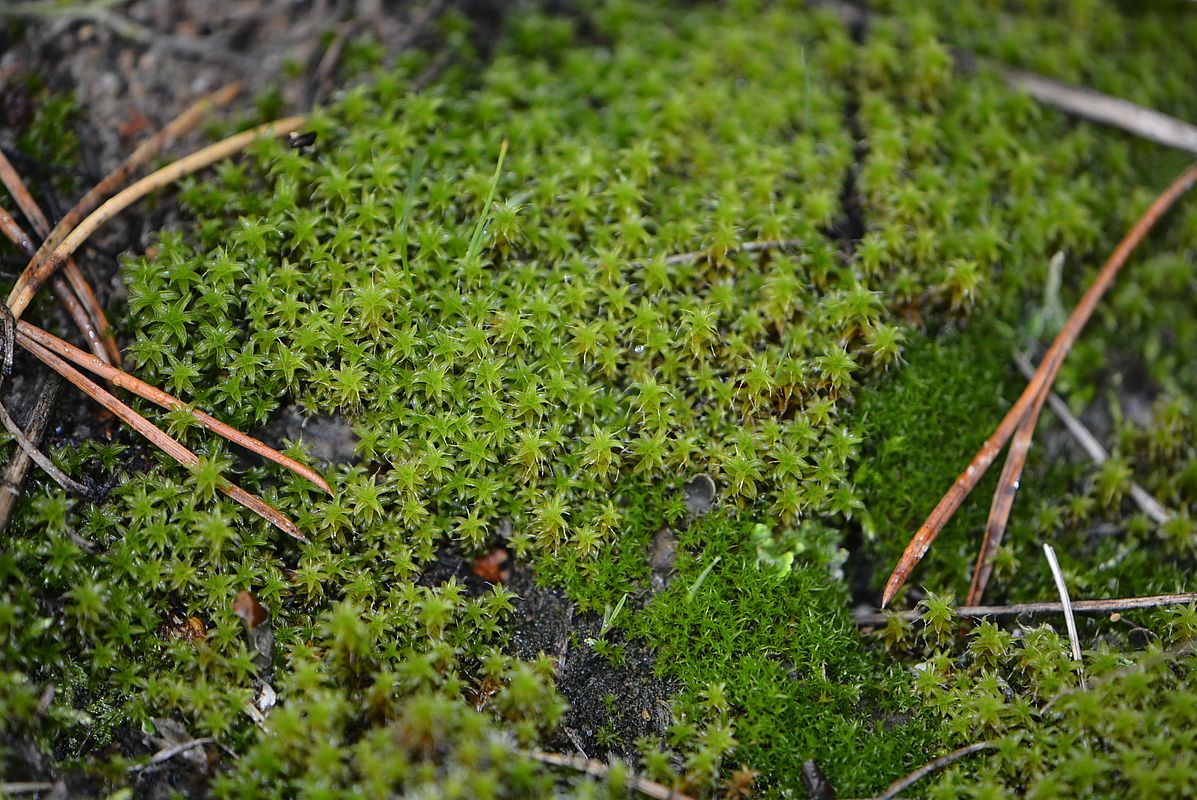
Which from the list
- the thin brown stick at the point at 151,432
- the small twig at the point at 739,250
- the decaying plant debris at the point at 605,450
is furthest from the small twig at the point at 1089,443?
the thin brown stick at the point at 151,432

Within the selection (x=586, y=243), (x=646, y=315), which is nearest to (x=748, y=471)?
Result: (x=646, y=315)

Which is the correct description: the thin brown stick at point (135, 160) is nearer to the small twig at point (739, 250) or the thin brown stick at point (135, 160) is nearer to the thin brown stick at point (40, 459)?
the thin brown stick at point (40, 459)

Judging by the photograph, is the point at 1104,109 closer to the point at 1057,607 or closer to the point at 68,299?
the point at 1057,607

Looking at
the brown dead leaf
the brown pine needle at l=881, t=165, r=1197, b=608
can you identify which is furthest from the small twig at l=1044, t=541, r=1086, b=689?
the brown dead leaf

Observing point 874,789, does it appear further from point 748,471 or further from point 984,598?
point 748,471

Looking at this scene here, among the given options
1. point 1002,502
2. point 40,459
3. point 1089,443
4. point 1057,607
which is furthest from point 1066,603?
point 40,459

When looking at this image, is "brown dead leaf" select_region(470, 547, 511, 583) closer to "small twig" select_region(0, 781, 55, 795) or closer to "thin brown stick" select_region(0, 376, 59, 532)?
"small twig" select_region(0, 781, 55, 795)
